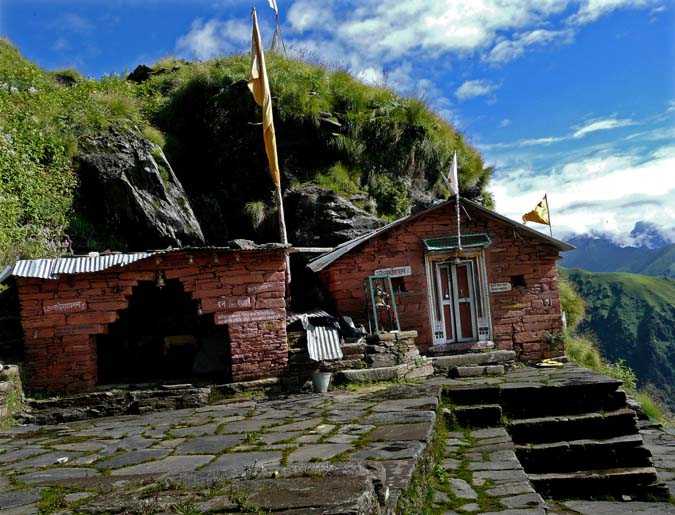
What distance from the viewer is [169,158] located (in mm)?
20016

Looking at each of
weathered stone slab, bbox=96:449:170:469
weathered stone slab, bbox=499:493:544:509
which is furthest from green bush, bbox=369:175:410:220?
weathered stone slab, bbox=499:493:544:509

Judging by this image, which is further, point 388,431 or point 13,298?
point 13,298

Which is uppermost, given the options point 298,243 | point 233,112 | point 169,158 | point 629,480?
point 233,112

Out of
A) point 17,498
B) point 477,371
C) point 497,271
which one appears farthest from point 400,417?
point 497,271

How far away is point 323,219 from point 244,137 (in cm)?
472

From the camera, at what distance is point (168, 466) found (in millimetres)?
4805

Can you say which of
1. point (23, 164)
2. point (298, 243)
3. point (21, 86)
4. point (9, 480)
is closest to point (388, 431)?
point (9, 480)

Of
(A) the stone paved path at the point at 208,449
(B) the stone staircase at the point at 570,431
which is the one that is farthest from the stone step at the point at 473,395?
(A) the stone paved path at the point at 208,449

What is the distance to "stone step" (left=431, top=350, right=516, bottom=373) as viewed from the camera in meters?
12.2

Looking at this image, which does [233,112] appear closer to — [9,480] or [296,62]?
[296,62]

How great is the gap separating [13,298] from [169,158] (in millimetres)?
9567

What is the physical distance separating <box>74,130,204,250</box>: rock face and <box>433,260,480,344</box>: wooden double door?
7500mm

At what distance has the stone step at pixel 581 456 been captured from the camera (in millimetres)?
6684

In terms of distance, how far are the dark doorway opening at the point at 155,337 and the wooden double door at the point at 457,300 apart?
16.2 ft
